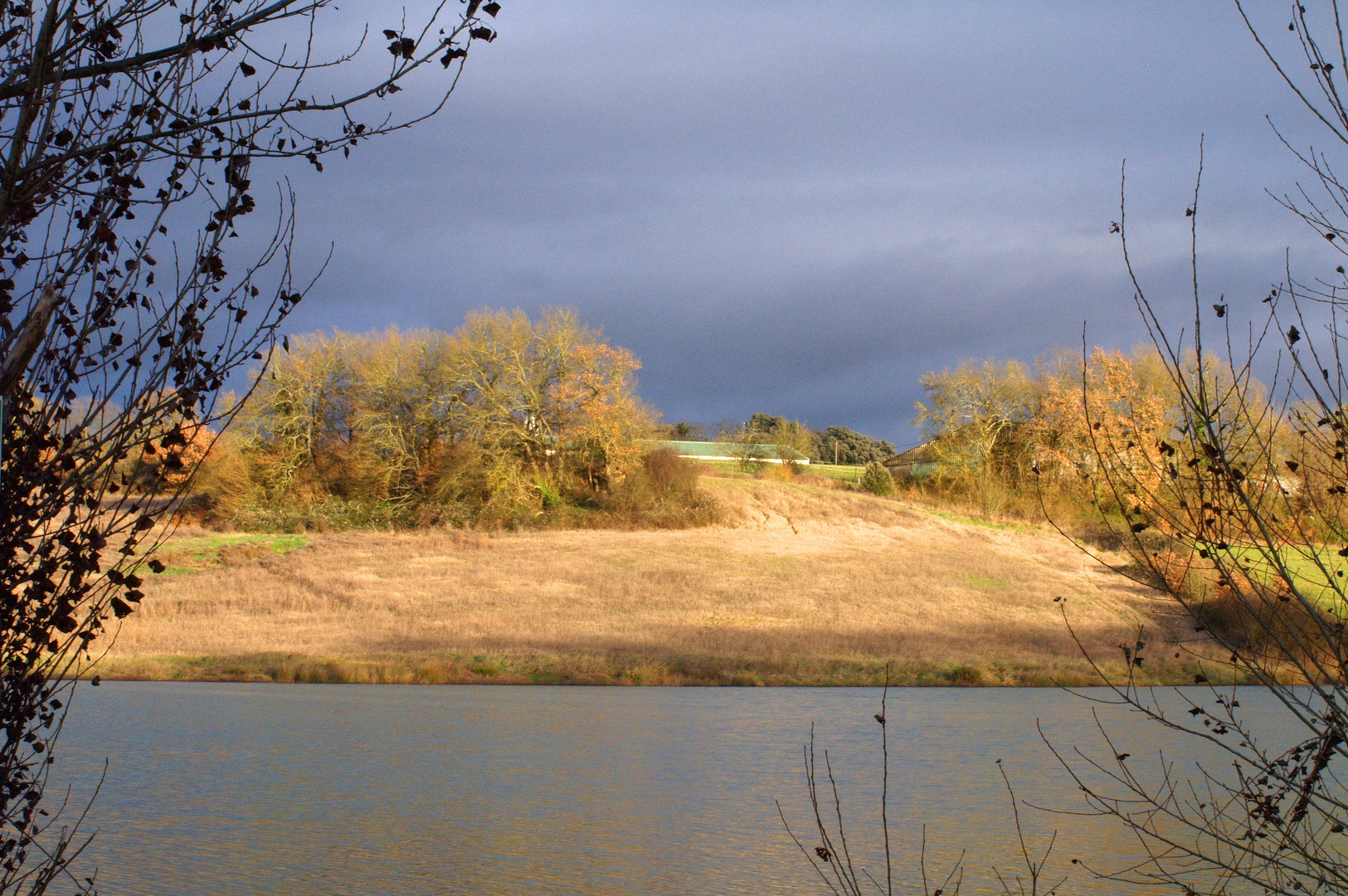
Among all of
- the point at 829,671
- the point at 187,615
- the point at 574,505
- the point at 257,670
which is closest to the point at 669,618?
the point at 829,671

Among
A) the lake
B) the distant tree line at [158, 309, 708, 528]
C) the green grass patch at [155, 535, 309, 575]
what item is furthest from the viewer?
the distant tree line at [158, 309, 708, 528]

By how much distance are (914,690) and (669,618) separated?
7.99 metres

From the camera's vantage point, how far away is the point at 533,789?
12.1 m

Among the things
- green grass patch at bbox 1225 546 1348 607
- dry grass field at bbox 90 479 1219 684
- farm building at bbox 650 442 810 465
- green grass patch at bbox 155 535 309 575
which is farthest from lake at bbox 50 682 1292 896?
farm building at bbox 650 442 810 465

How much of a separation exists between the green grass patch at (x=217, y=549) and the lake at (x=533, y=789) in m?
15.7

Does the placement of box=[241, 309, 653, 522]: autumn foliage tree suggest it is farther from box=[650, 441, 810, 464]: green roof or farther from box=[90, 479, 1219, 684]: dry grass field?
box=[650, 441, 810, 464]: green roof

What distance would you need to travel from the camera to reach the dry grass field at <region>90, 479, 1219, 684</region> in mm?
24844

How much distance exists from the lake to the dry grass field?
372cm

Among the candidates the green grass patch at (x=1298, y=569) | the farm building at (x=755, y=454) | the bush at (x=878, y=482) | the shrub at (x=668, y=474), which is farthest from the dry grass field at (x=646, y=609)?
the farm building at (x=755, y=454)

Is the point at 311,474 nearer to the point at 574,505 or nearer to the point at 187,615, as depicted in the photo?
the point at 574,505

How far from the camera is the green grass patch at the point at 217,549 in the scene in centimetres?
3600

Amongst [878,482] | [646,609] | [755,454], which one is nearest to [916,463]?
[878,482]

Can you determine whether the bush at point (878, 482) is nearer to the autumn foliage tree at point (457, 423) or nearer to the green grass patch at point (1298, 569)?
the autumn foliage tree at point (457, 423)

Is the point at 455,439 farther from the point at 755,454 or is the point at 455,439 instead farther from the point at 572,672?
the point at 755,454
